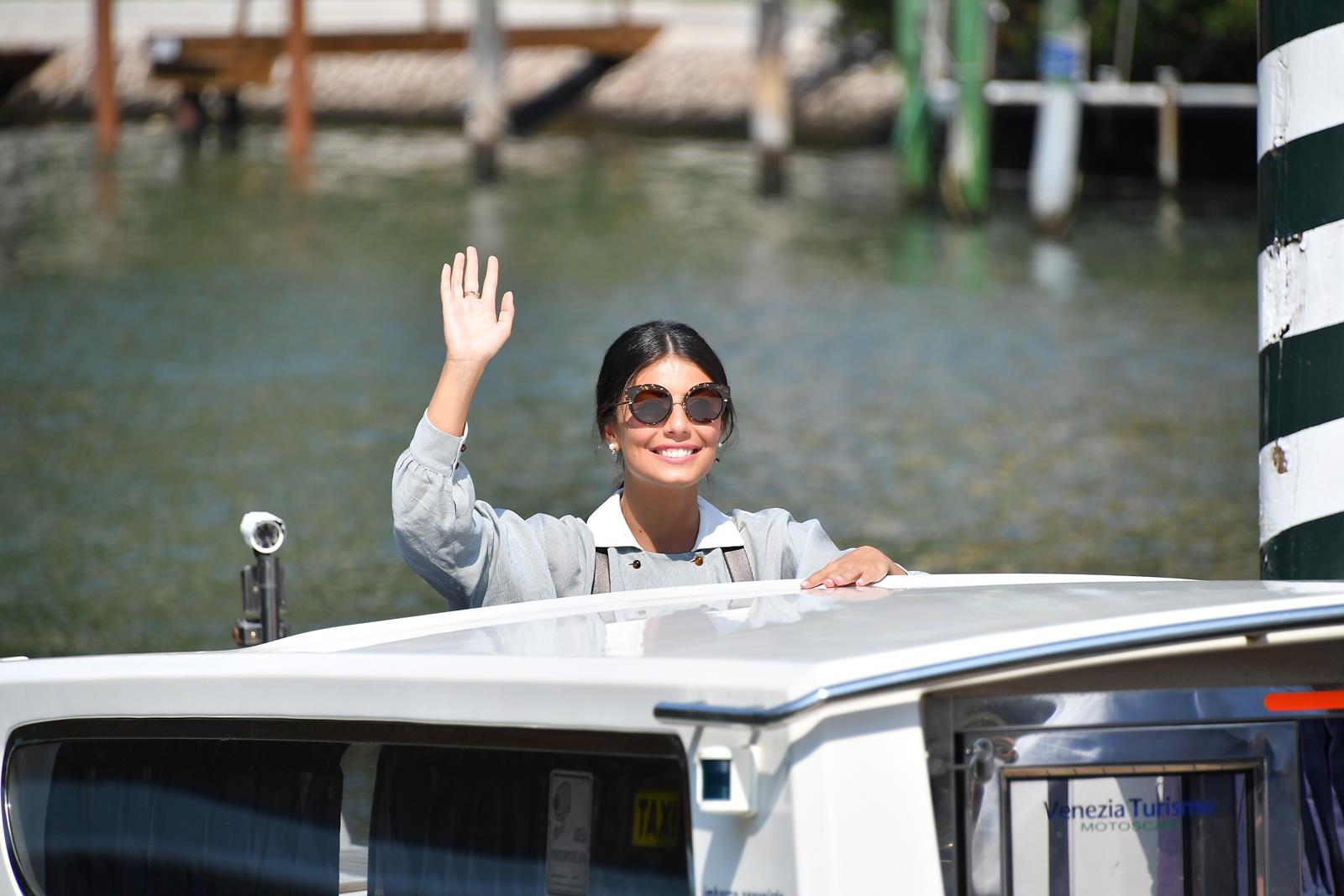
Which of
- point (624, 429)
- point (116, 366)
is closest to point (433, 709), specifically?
point (624, 429)

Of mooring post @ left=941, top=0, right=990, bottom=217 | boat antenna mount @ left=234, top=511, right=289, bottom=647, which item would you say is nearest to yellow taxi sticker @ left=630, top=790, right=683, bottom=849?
boat antenna mount @ left=234, top=511, right=289, bottom=647

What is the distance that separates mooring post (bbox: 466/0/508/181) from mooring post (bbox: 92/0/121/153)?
625 centimetres

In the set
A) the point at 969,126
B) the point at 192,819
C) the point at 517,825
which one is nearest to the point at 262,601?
the point at 192,819

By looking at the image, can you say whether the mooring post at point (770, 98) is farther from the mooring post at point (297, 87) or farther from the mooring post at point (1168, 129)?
the mooring post at point (297, 87)

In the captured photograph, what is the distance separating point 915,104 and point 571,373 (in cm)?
1022

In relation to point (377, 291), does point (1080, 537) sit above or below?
below

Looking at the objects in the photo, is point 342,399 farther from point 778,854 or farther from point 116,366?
point 778,854

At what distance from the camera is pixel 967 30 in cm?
2159

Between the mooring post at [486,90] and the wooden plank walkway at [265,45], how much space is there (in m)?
3.69

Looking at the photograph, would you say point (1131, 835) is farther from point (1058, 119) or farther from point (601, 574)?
point (1058, 119)

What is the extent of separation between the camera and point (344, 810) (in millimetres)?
2508

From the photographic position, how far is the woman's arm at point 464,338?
3.08 m

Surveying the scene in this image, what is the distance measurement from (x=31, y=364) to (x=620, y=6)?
19532mm

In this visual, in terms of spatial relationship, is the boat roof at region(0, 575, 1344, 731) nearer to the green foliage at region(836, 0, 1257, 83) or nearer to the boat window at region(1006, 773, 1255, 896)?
the boat window at region(1006, 773, 1255, 896)
